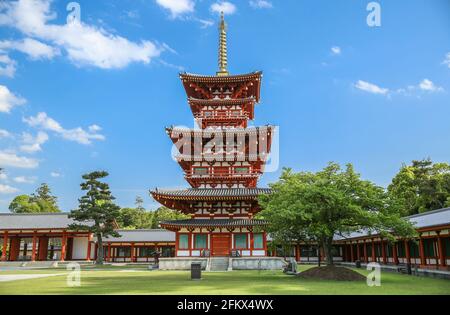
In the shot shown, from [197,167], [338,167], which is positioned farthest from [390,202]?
[197,167]

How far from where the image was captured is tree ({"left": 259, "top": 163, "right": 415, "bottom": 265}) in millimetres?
20766

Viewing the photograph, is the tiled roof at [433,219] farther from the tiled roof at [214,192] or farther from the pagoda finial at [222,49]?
the pagoda finial at [222,49]

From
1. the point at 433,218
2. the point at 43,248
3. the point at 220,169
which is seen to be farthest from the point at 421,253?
the point at 43,248

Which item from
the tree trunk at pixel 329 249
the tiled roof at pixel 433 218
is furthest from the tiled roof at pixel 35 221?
the tiled roof at pixel 433 218

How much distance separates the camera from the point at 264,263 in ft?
113

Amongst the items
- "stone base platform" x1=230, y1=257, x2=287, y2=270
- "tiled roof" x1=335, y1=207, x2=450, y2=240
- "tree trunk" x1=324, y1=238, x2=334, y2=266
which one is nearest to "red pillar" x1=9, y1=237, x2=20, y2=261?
"stone base platform" x1=230, y1=257, x2=287, y2=270

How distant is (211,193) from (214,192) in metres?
0.55

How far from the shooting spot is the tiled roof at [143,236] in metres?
55.6

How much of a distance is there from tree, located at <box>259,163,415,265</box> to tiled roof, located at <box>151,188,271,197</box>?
11.3 meters

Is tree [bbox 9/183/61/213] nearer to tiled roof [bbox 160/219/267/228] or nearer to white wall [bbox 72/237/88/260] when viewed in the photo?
white wall [bbox 72/237/88/260]

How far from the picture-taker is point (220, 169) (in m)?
38.5

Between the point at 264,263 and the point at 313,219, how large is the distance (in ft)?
45.9
